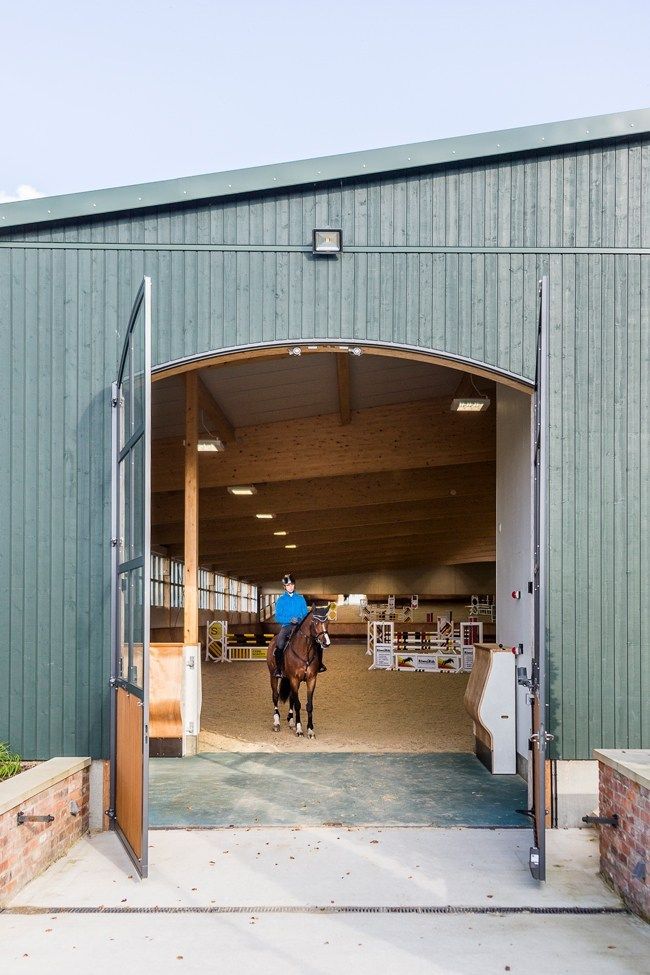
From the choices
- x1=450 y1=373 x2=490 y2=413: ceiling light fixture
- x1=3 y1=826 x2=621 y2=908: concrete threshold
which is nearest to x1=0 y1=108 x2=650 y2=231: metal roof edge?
x1=450 y1=373 x2=490 y2=413: ceiling light fixture

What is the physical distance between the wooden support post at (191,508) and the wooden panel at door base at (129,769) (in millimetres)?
3026

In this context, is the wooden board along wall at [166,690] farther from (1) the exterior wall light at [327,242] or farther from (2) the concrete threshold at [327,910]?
(1) the exterior wall light at [327,242]

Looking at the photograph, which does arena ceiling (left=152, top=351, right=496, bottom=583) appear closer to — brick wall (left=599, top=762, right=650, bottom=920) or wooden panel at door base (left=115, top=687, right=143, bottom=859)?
wooden panel at door base (left=115, top=687, right=143, bottom=859)

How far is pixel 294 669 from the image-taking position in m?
9.55

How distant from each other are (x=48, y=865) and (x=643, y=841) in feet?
10.4

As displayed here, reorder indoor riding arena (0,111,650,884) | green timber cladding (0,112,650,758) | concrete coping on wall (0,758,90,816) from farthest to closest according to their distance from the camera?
green timber cladding (0,112,650,758), indoor riding arena (0,111,650,884), concrete coping on wall (0,758,90,816)

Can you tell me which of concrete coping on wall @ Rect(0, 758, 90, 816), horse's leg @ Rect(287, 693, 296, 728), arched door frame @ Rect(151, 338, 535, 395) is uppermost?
arched door frame @ Rect(151, 338, 535, 395)

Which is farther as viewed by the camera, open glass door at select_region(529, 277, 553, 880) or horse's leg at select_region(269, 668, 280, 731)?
horse's leg at select_region(269, 668, 280, 731)

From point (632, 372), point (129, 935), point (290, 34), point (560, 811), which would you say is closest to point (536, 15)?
point (290, 34)

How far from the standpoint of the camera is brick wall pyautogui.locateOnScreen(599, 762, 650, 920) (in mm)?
4375

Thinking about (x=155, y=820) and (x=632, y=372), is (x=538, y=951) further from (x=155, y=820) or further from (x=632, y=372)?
(x=632, y=372)

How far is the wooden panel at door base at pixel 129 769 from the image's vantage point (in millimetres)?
5023

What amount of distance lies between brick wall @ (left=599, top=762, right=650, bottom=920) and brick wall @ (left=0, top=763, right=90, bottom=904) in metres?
3.07

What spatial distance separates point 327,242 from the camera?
639 cm
